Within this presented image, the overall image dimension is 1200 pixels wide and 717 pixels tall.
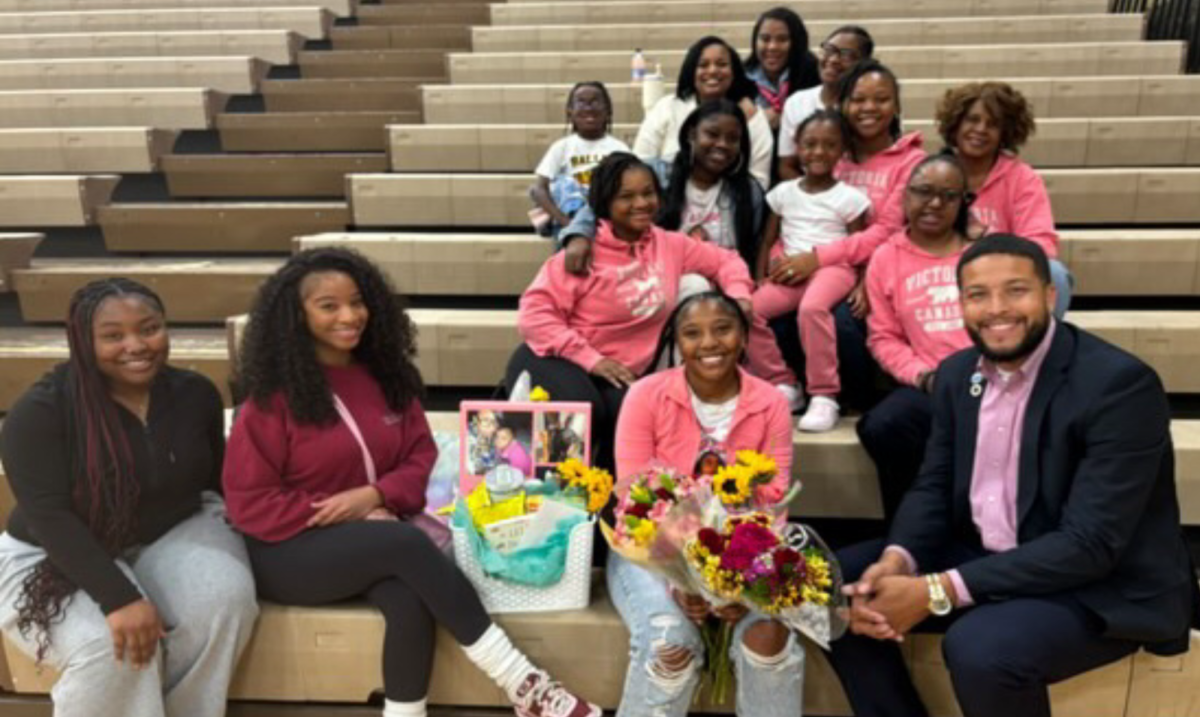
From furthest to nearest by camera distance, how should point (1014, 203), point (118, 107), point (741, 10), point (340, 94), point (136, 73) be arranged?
point (741, 10) → point (136, 73) → point (340, 94) → point (118, 107) → point (1014, 203)

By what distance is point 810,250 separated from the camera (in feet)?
8.34

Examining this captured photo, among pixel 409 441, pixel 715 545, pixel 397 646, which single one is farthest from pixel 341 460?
pixel 715 545

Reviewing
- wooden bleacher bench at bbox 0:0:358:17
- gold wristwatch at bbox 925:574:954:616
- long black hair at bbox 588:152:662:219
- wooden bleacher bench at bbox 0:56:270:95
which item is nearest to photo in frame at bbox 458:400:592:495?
long black hair at bbox 588:152:662:219

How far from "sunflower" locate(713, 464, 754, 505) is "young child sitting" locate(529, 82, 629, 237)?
1.56 metres

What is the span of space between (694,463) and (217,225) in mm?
2758

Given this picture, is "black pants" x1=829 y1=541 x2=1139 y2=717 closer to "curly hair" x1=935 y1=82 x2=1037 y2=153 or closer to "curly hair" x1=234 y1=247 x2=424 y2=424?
"curly hair" x1=234 y1=247 x2=424 y2=424

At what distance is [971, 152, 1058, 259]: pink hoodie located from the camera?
95.4 inches

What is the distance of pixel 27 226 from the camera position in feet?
12.4

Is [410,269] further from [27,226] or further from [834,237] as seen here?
[27,226]

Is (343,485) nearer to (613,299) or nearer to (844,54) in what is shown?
(613,299)

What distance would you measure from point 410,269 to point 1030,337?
2289 millimetres

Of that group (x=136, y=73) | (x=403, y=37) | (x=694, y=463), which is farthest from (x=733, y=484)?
(x=136, y=73)

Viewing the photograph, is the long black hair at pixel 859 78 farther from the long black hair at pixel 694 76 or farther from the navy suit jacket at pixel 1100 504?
the navy suit jacket at pixel 1100 504

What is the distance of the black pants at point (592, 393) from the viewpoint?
2.22 metres
